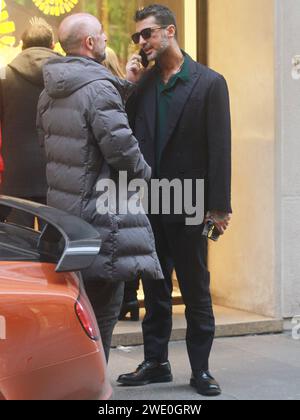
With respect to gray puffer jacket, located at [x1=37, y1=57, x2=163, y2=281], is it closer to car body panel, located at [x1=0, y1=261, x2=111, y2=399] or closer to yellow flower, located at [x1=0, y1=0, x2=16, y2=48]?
car body panel, located at [x1=0, y1=261, x2=111, y2=399]

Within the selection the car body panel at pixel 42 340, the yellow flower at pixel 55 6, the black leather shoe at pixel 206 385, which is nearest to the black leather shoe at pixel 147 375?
the black leather shoe at pixel 206 385

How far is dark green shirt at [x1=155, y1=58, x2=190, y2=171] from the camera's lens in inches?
214

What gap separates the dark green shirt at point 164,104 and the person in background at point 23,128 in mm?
1173

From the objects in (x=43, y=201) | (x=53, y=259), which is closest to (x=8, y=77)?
(x=43, y=201)

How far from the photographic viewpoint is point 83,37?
470 centimetres

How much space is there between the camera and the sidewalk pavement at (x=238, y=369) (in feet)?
17.7

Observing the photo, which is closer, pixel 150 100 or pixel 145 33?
pixel 145 33

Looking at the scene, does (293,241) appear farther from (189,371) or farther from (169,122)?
(169,122)

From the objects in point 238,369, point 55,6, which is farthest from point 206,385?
point 55,6

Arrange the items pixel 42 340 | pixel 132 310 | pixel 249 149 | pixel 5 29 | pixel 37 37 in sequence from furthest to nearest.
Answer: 1. pixel 249 149
2. pixel 5 29
3. pixel 132 310
4. pixel 37 37
5. pixel 42 340

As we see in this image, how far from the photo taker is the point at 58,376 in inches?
128

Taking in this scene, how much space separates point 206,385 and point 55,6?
3.33 meters

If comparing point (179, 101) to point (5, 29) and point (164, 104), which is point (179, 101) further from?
point (5, 29)

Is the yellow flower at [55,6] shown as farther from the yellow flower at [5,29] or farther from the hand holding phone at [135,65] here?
the hand holding phone at [135,65]
